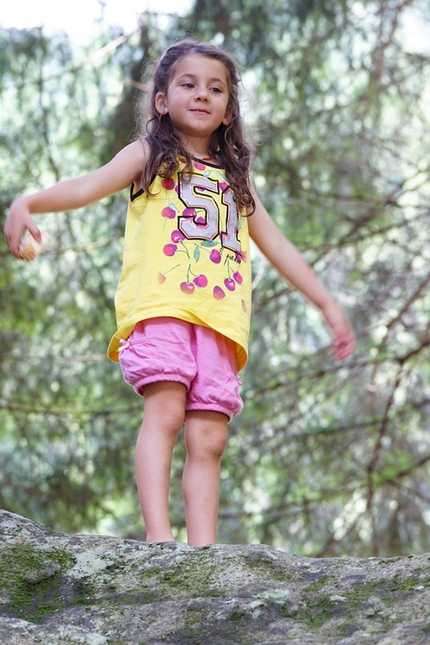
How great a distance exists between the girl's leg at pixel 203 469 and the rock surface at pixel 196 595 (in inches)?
27.6

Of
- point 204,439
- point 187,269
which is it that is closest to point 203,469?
point 204,439

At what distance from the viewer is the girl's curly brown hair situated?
8.65 feet

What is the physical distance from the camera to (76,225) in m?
6.26

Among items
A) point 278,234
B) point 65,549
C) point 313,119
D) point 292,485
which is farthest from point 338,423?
point 65,549

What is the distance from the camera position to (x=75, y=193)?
8.24 ft

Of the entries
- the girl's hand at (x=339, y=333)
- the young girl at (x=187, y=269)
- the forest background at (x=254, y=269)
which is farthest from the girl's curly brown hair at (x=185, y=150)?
the forest background at (x=254, y=269)

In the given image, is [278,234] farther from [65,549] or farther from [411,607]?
[411,607]

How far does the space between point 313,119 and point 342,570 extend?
190 inches

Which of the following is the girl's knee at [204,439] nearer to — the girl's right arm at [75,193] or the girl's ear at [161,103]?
the girl's right arm at [75,193]

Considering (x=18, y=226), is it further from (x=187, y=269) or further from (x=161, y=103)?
(x=161, y=103)

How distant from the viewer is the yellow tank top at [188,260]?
8.20 ft

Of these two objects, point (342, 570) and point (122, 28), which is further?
point (122, 28)

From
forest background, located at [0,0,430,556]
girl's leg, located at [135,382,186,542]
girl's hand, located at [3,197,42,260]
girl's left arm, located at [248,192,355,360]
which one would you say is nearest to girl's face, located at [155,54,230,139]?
girl's left arm, located at [248,192,355,360]

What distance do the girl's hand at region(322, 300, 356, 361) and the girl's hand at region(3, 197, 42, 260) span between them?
3.00 ft
